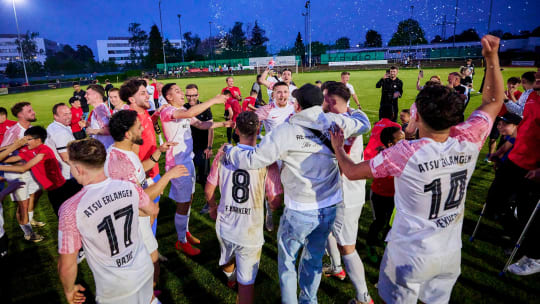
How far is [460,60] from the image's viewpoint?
49156mm

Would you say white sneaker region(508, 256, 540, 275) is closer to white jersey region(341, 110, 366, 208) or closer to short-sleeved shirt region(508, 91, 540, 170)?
short-sleeved shirt region(508, 91, 540, 170)

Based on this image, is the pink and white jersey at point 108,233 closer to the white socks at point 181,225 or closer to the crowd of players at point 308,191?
the crowd of players at point 308,191

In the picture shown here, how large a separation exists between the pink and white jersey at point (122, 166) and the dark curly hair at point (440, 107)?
2.91 metres

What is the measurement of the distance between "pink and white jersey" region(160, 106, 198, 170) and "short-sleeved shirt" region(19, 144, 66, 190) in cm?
217

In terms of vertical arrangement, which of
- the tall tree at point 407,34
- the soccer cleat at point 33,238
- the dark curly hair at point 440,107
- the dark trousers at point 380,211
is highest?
the tall tree at point 407,34

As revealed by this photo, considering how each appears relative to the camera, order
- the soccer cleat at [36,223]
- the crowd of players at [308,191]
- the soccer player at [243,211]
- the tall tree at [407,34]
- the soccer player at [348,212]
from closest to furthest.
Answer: the crowd of players at [308,191] < the soccer player at [243,211] < the soccer player at [348,212] < the soccer cleat at [36,223] < the tall tree at [407,34]

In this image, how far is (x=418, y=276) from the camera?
2.37 m

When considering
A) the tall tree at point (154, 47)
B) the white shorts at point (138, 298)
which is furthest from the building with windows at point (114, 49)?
the white shorts at point (138, 298)

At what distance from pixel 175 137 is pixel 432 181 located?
4.00 m

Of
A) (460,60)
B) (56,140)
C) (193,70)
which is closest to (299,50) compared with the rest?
(193,70)

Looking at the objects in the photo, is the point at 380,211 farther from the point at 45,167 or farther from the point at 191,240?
the point at 45,167

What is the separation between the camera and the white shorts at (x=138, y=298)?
251cm

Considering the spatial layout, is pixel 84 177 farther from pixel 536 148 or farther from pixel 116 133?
pixel 536 148

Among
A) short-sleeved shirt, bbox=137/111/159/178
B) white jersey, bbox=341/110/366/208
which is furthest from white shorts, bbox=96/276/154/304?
white jersey, bbox=341/110/366/208
